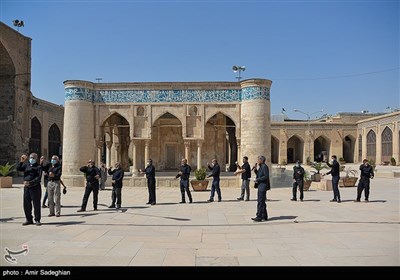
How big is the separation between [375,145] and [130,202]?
35.9 metres

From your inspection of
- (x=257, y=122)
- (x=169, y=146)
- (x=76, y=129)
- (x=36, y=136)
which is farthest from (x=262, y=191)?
(x=36, y=136)

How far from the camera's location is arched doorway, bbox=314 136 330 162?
43656mm

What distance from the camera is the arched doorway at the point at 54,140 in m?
31.5

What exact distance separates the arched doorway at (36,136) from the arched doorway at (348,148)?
35.8m

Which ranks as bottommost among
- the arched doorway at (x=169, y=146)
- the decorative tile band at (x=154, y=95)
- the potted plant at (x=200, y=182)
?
the potted plant at (x=200, y=182)

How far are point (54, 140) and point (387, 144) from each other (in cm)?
3457

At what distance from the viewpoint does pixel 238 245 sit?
5.86m

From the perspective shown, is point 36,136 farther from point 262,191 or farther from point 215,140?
point 262,191

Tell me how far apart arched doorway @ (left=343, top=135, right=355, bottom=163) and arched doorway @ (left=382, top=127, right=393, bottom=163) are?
5.94 metres

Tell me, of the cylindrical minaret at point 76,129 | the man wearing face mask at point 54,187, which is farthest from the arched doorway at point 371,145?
the man wearing face mask at point 54,187

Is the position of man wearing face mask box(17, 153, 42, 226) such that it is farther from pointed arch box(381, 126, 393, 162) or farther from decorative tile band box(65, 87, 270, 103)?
pointed arch box(381, 126, 393, 162)

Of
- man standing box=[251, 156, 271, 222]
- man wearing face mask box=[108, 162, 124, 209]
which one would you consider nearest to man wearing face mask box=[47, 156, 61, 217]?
man wearing face mask box=[108, 162, 124, 209]

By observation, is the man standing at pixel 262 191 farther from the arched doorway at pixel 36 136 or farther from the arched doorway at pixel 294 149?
the arched doorway at pixel 294 149

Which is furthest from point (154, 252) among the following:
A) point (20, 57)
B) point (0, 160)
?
point (20, 57)
